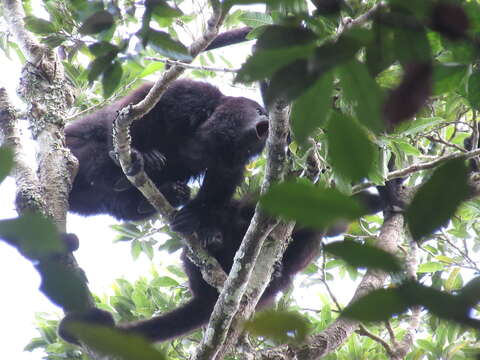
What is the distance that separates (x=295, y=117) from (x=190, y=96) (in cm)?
318

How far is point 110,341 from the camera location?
0.41 metres

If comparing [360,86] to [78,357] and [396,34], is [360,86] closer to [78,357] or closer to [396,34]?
[396,34]

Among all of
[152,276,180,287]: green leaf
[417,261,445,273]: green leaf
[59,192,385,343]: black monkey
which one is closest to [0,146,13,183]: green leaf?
[59,192,385,343]: black monkey

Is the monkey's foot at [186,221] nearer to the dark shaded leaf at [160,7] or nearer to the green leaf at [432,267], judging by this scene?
the green leaf at [432,267]

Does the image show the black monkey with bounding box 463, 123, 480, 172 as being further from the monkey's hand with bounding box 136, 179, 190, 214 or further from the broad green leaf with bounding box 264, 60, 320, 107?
the broad green leaf with bounding box 264, 60, 320, 107

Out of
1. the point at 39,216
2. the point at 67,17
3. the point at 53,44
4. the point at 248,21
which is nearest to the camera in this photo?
the point at 39,216

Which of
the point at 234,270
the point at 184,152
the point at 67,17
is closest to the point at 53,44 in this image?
the point at 67,17

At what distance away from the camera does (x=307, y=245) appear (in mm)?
3279

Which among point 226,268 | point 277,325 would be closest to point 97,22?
point 277,325

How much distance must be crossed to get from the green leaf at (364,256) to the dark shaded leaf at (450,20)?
0.64ft

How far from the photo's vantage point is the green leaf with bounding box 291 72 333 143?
54cm

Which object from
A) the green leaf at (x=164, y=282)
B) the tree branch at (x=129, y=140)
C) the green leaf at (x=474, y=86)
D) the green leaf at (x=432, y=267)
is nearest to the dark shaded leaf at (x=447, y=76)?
the green leaf at (x=474, y=86)

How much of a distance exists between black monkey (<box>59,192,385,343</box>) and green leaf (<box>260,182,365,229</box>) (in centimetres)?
257

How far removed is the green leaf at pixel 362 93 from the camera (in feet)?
1.68
